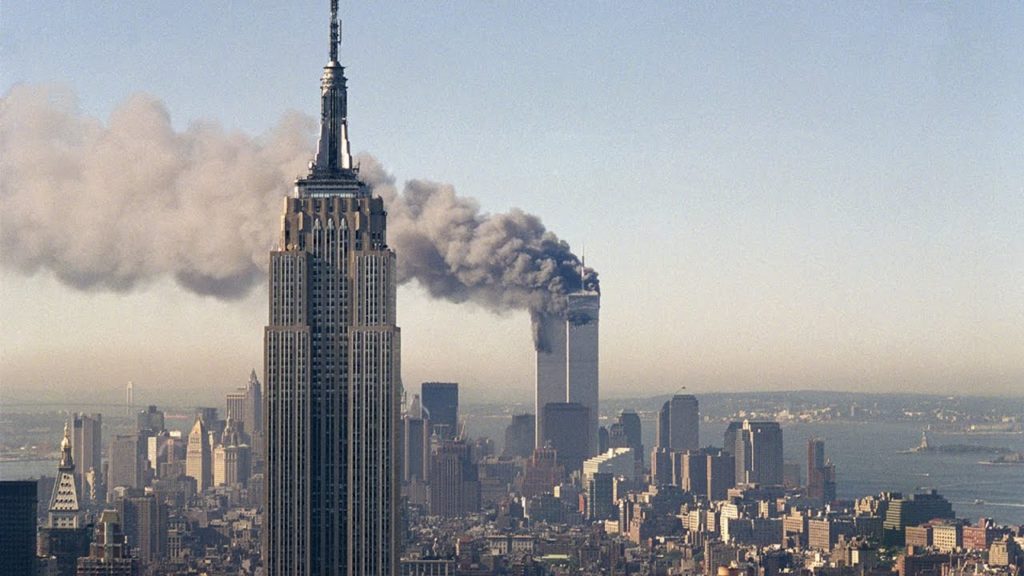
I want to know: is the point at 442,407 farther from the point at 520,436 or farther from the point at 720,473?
the point at 720,473

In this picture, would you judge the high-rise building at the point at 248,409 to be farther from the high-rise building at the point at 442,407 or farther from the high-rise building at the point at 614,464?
the high-rise building at the point at 614,464

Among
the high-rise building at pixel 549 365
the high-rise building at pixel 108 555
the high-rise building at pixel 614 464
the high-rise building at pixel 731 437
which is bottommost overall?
the high-rise building at pixel 108 555

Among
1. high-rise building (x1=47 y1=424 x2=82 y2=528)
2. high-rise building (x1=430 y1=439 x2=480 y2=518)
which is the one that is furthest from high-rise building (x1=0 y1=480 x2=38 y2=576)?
high-rise building (x1=430 y1=439 x2=480 y2=518)

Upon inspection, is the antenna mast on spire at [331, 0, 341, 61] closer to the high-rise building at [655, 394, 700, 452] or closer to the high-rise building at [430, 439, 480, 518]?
the high-rise building at [430, 439, 480, 518]

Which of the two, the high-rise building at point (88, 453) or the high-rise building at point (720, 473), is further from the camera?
the high-rise building at point (720, 473)

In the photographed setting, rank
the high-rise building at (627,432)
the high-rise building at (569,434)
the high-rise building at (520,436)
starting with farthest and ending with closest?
the high-rise building at (569,434) < the high-rise building at (627,432) < the high-rise building at (520,436)

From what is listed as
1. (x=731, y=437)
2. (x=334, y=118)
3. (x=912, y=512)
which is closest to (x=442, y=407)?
(x=912, y=512)

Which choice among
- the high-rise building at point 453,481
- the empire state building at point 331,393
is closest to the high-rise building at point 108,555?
the high-rise building at point 453,481
